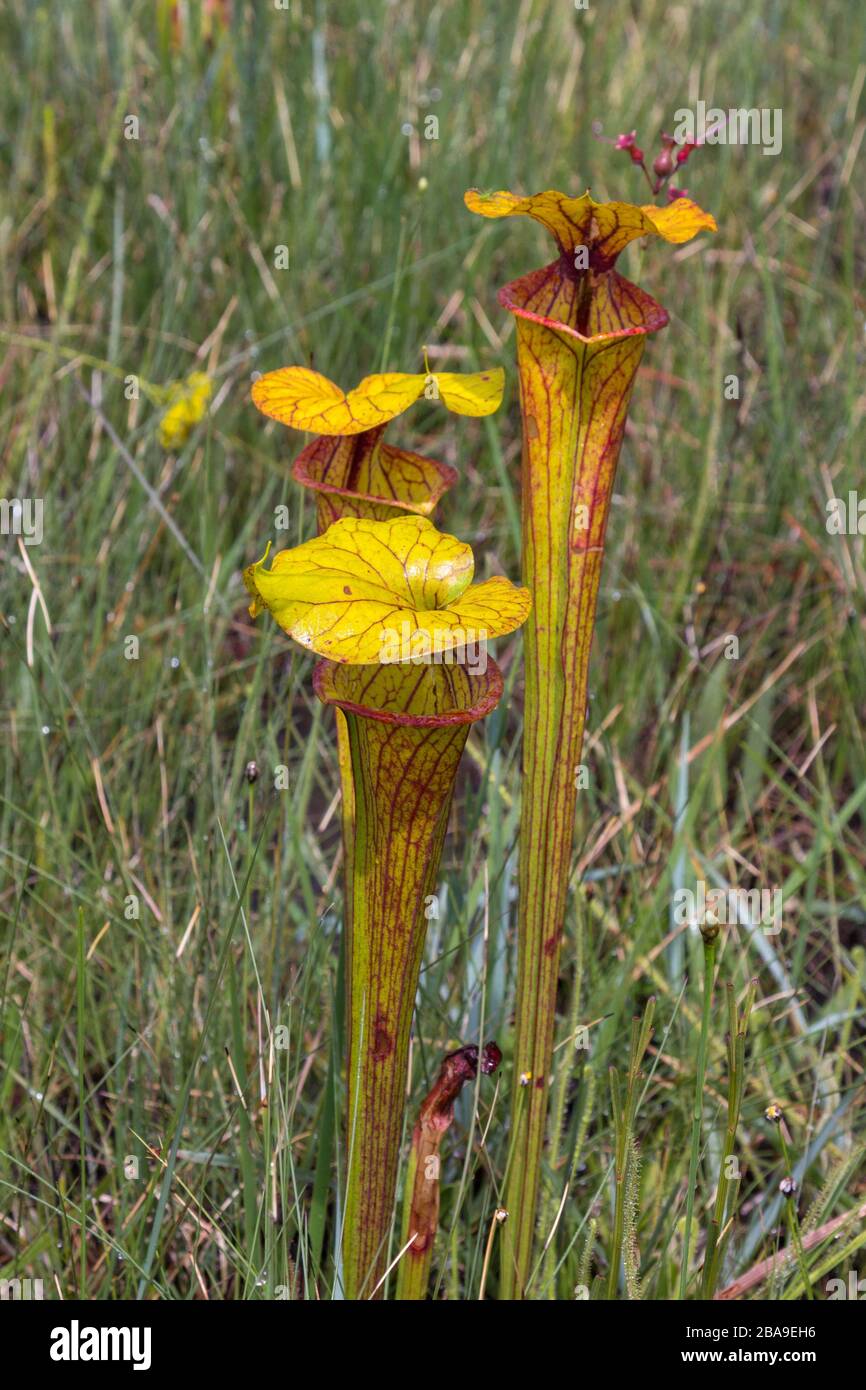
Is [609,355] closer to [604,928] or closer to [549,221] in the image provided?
[549,221]

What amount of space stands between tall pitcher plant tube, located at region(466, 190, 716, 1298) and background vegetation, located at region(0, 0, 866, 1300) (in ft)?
0.54

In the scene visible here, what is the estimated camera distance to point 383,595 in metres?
0.99

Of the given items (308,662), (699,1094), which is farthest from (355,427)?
(308,662)

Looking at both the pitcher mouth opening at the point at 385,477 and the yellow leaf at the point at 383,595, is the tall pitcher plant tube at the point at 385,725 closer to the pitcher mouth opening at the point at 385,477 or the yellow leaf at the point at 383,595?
the yellow leaf at the point at 383,595

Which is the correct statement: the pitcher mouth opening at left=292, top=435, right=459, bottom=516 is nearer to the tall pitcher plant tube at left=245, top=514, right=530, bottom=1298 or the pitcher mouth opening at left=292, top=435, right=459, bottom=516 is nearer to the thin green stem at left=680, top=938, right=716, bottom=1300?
the tall pitcher plant tube at left=245, top=514, right=530, bottom=1298

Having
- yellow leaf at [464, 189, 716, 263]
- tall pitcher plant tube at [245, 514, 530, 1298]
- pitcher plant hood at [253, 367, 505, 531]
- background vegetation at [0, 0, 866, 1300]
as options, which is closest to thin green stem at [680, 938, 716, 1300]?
background vegetation at [0, 0, 866, 1300]

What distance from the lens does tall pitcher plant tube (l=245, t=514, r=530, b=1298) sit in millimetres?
946

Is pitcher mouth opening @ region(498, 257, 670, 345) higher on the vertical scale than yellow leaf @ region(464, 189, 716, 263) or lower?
lower

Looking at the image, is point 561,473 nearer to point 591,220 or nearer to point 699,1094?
point 591,220

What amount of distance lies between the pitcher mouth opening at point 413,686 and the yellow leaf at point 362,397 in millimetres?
224

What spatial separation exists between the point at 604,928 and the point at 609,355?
95cm
